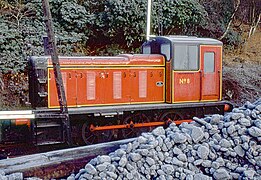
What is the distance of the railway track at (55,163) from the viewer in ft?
19.2

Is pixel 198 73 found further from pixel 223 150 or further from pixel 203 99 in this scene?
pixel 223 150


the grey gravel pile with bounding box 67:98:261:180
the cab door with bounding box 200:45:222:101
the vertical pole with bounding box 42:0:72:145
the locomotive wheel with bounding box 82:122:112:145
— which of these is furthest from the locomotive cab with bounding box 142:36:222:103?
the grey gravel pile with bounding box 67:98:261:180

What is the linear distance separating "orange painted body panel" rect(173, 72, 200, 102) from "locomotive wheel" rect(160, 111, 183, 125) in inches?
14.7

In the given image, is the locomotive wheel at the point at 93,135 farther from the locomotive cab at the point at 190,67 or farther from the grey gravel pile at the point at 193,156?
the grey gravel pile at the point at 193,156

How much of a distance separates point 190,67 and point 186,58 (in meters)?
0.28

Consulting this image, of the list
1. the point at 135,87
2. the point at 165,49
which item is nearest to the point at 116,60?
the point at 135,87

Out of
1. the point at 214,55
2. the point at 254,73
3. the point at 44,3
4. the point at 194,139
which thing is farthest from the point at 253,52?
the point at 194,139

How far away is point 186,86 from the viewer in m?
10.2

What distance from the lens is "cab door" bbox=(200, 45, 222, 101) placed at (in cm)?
1045

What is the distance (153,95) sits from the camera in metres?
10.1

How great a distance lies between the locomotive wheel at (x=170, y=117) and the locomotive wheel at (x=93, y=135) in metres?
1.49

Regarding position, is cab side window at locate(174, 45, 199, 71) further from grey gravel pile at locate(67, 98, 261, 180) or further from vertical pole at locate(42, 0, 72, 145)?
grey gravel pile at locate(67, 98, 261, 180)

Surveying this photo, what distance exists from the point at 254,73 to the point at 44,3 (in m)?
11.1

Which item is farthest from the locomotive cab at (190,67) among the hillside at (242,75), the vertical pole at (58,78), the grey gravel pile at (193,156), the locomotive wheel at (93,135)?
the hillside at (242,75)
